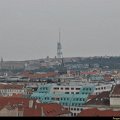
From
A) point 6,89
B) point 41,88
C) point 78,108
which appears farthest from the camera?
point 6,89

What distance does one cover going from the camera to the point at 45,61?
82375 millimetres

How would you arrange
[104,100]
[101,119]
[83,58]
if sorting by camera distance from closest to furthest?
1. [101,119]
2. [104,100]
3. [83,58]

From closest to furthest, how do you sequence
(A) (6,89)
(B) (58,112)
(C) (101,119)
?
(C) (101,119), (B) (58,112), (A) (6,89)

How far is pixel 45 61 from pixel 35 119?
265 feet

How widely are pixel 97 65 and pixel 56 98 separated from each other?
50.2 m

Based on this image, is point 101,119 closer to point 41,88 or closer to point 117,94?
point 117,94

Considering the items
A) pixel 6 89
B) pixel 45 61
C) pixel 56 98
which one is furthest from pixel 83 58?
pixel 56 98

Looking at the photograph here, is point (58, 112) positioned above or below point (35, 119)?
below

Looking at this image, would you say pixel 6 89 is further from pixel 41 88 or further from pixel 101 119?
pixel 101 119

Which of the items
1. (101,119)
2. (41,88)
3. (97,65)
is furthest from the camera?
(97,65)

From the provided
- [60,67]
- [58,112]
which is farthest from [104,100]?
[60,67]

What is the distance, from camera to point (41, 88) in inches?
1001

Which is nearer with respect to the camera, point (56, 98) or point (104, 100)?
point (104, 100)

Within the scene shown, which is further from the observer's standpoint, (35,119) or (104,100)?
(104,100)
